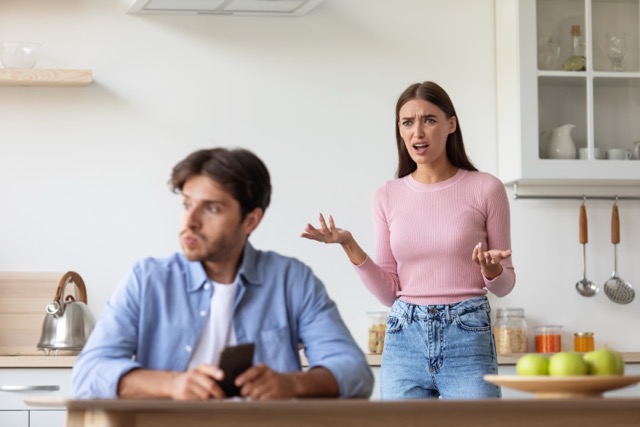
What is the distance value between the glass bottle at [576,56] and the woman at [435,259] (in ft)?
4.79

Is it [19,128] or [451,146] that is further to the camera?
[19,128]

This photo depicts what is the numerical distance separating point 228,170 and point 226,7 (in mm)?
2341

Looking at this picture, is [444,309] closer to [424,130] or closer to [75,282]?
[424,130]

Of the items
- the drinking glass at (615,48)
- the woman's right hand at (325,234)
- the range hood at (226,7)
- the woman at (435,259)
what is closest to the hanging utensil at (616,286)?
the drinking glass at (615,48)

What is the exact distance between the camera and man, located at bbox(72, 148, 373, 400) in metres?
1.96

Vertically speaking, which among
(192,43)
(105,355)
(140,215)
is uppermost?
(192,43)

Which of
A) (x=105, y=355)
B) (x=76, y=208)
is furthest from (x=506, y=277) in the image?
(x=76, y=208)

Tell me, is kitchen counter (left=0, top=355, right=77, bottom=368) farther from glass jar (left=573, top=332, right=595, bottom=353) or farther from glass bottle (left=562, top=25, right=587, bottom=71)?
glass bottle (left=562, top=25, right=587, bottom=71)

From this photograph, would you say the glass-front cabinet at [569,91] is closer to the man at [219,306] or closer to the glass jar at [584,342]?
the glass jar at [584,342]

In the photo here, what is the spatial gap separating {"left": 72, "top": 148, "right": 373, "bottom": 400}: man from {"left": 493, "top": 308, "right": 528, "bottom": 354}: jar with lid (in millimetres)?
2245

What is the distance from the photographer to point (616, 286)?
177 inches

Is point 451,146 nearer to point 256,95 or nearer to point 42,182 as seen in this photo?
point 256,95

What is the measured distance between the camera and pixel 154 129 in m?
4.34

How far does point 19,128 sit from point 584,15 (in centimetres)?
218
